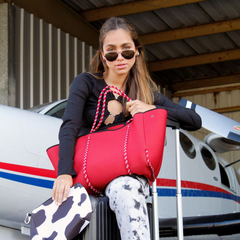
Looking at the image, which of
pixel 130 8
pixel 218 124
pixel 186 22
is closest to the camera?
pixel 218 124

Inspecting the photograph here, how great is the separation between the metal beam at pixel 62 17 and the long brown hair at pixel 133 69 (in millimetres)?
6054

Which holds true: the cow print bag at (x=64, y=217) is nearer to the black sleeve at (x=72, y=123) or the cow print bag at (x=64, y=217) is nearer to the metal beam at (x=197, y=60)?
the black sleeve at (x=72, y=123)

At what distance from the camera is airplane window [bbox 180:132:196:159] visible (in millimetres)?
4156

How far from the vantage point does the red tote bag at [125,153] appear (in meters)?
1.48

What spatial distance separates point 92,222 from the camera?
145 centimetres

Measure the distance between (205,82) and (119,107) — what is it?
515 inches

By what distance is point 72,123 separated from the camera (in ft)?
5.49

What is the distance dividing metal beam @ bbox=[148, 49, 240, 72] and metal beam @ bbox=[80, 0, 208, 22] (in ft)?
12.5

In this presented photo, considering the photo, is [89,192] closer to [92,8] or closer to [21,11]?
[21,11]

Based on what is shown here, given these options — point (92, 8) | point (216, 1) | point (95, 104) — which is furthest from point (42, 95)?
point (95, 104)

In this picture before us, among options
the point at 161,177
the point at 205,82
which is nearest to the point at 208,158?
the point at 161,177

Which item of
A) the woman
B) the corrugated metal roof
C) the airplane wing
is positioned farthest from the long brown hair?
the corrugated metal roof

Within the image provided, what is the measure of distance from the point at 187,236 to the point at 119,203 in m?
2.47

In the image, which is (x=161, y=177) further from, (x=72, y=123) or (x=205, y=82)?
(x=205, y=82)
